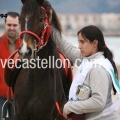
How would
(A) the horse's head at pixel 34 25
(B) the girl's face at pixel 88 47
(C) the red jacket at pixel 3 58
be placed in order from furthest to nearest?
1. (C) the red jacket at pixel 3 58
2. (A) the horse's head at pixel 34 25
3. (B) the girl's face at pixel 88 47

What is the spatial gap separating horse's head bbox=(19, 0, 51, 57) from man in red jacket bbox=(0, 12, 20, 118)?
0.97 m

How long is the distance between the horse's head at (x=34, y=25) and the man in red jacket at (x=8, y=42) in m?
0.97

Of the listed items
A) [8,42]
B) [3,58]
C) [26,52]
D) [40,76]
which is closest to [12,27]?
[8,42]

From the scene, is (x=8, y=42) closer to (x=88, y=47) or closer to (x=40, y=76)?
(x=40, y=76)

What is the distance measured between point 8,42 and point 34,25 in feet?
4.29

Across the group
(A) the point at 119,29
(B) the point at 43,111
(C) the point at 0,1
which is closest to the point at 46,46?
(B) the point at 43,111

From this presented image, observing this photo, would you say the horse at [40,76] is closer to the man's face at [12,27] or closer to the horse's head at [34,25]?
the horse's head at [34,25]

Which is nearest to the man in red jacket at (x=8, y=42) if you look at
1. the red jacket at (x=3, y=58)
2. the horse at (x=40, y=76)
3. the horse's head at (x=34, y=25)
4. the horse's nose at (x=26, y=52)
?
the red jacket at (x=3, y=58)

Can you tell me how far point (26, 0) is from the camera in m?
4.80

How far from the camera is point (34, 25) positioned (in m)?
4.59

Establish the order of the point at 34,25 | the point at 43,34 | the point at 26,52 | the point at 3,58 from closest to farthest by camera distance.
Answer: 1. the point at 26,52
2. the point at 34,25
3. the point at 43,34
4. the point at 3,58

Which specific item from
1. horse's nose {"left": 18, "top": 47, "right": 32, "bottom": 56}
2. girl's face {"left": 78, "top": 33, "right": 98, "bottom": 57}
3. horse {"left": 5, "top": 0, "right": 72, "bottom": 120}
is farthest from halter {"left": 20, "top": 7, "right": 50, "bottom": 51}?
girl's face {"left": 78, "top": 33, "right": 98, "bottom": 57}

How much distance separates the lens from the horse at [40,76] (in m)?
4.64

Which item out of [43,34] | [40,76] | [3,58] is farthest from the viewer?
[3,58]
